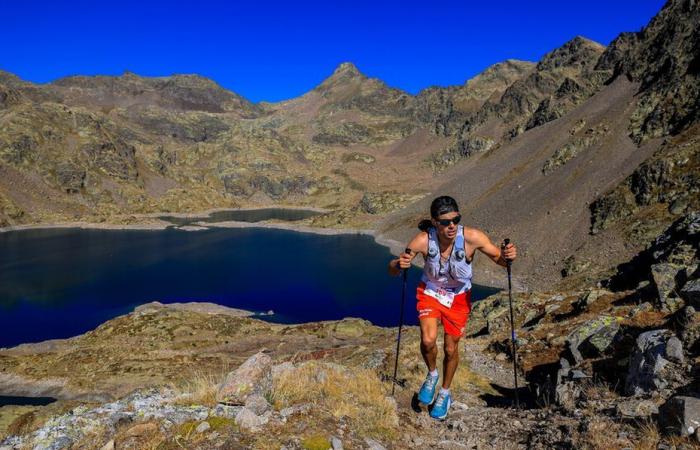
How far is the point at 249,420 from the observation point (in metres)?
7.26

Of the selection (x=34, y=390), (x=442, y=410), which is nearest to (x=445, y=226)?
(x=442, y=410)

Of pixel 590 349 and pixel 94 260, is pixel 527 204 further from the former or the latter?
pixel 94 260

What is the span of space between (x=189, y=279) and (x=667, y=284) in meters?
92.6

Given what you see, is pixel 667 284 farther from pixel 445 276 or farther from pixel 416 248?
pixel 416 248

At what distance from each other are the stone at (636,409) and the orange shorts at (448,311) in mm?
2931

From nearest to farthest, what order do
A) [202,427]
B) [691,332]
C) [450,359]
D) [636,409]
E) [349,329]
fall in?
[202,427]
[636,409]
[691,332]
[450,359]
[349,329]

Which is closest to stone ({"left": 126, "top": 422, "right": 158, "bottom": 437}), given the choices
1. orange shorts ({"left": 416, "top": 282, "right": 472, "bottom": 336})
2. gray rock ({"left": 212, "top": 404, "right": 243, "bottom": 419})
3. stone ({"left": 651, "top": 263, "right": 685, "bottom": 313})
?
gray rock ({"left": 212, "top": 404, "right": 243, "bottom": 419})

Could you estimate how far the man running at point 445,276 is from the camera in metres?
9.11

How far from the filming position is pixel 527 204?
99375 millimetres

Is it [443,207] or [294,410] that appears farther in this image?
[443,207]

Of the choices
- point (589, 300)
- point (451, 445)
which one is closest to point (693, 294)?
point (451, 445)

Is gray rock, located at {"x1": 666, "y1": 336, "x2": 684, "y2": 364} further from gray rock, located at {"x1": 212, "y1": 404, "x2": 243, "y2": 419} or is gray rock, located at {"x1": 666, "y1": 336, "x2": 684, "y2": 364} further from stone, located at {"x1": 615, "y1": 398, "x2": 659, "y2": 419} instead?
gray rock, located at {"x1": 212, "y1": 404, "x2": 243, "y2": 419}

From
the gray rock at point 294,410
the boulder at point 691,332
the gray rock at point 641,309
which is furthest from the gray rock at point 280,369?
the gray rock at point 641,309

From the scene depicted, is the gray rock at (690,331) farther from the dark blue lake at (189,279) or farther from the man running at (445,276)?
the dark blue lake at (189,279)
